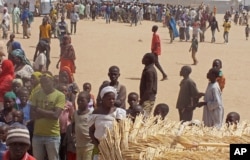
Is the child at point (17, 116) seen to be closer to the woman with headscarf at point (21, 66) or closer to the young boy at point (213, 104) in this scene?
the woman with headscarf at point (21, 66)

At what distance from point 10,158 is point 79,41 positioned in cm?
2079

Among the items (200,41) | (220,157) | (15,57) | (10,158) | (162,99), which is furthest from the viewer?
(200,41)

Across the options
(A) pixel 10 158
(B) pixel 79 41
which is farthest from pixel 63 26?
(A) pixel 10 158

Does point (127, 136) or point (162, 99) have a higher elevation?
point (127, 136)

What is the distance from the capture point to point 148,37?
1147 inches

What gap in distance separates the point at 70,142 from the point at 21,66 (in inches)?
101

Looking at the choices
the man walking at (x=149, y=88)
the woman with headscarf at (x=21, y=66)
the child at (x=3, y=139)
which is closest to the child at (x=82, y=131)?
the child at (x=3, y=139)

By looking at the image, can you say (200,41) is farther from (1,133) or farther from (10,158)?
(10,158)

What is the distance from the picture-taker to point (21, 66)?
9.90 metres

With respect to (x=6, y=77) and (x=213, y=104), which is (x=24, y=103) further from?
(x=213, y=104)

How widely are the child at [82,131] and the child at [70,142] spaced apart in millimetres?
216

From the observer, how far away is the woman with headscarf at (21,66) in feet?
31.7

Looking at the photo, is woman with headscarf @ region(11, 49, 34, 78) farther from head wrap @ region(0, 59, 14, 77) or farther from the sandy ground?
the sandy ground

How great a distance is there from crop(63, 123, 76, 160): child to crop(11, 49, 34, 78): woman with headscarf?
85.8 inches
